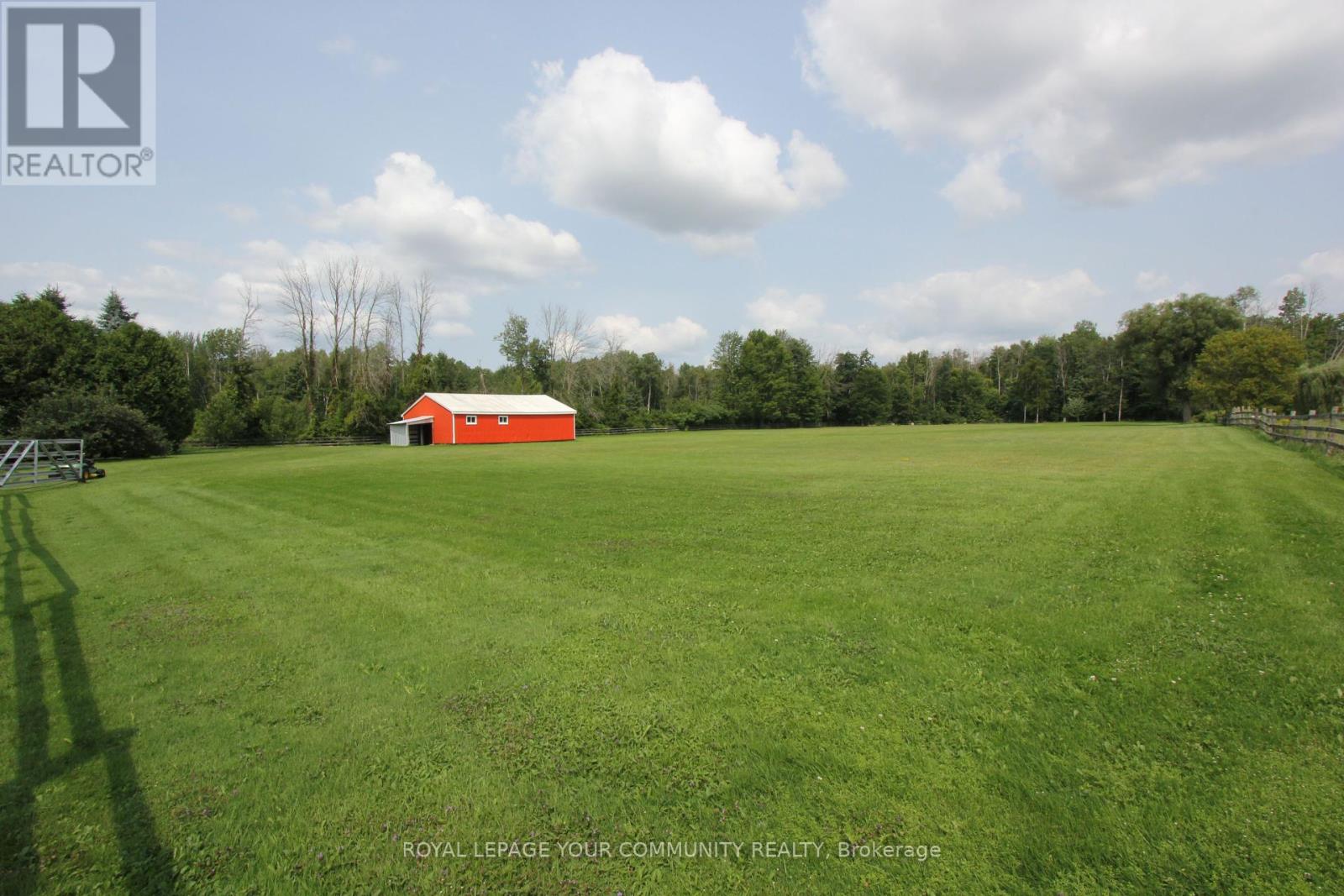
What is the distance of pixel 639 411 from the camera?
71.9 m

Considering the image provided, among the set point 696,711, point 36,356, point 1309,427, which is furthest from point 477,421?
point 1309,427

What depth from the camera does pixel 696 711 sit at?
3934mm

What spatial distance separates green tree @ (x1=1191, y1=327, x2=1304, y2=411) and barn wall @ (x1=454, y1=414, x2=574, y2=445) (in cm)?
5402

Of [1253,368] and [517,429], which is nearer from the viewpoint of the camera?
[1253,368]

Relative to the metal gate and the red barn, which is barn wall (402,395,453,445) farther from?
the metal gate

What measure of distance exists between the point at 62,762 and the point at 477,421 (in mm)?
43393

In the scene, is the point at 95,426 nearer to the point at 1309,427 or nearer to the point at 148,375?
the point at 148,375

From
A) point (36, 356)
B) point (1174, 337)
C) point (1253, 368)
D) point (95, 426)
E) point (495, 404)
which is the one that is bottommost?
point (95, 426)

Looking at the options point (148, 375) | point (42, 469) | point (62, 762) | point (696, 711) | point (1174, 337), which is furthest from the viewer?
point (1174, 337)

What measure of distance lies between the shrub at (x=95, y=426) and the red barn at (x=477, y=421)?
15737 mm

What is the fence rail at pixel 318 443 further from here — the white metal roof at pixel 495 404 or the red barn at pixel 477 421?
the white metal roof at pixel 495 404

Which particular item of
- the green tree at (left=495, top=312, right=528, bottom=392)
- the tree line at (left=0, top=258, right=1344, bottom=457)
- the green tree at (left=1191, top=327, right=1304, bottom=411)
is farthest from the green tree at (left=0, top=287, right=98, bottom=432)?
the green tree at (left=1191, top=327, right=1304, bottom=411)

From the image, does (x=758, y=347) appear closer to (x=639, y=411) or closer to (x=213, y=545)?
(x=639, y=411)

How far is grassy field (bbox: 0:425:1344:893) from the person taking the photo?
8.87 ft
